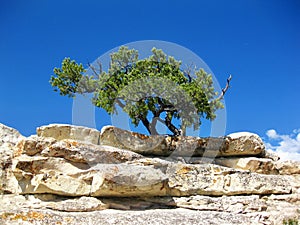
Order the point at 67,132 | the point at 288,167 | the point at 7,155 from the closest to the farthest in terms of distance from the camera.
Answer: the point at 7,155, the point at 67,132, the point at 288,167

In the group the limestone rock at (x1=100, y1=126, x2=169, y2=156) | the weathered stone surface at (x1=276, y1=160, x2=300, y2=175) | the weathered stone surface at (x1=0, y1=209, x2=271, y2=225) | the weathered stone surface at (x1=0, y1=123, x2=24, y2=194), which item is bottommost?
the weathered stone surface at (x1=0, y1=209, x2=271, y2=225)

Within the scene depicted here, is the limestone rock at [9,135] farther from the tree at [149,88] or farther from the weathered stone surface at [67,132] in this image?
the tree at [149,88]

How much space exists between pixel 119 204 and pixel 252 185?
716 centimetres

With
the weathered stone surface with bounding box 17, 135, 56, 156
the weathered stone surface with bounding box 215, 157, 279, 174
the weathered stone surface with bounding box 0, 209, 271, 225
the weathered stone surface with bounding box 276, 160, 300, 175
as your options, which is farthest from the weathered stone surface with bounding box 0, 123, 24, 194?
the weathered stone surface with bounding box 276, 160, 300, 175

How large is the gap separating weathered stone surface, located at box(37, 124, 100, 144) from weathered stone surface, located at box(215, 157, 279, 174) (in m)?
8.03

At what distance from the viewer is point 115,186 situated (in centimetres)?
1334

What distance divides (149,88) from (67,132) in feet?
31.4

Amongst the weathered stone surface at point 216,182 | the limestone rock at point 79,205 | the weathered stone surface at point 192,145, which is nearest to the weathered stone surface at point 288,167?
the weathered stone surface at point 192,145

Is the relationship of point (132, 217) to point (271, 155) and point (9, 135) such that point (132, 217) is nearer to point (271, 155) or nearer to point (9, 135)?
point (9, 135)

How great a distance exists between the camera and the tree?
2484cm

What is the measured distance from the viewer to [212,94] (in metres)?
29.3

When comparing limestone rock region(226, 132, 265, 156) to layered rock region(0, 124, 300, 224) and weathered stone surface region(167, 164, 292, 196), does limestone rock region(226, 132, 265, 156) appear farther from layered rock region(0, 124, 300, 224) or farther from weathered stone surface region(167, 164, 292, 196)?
weathered stone surface region(167, 164, 292, 196)

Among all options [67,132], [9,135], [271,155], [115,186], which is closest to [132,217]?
[115,186]

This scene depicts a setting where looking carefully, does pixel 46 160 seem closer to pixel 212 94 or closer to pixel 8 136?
pixel 8 136
